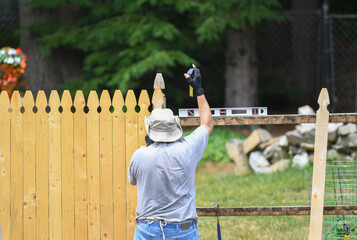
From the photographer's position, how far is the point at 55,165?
198 inches

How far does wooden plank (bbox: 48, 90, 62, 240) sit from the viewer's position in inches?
198

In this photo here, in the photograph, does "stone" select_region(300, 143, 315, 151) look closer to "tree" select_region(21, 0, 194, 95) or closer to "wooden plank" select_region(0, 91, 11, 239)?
"tree" select_region(21, 0, 194, 95)

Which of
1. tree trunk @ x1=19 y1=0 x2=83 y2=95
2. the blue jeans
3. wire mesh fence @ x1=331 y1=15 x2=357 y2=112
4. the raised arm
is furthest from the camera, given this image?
wire mesh fence @ x1=331 y1=15 x2=357 y2=112

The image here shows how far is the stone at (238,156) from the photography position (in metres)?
9.81

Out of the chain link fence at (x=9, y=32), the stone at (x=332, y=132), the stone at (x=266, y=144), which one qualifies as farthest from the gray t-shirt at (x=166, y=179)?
the chain link fence at (x=9, y=32)

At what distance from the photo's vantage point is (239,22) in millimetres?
10789

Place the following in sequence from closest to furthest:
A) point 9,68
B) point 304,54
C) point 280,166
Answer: point 280,166
point 9,68
point 304,54

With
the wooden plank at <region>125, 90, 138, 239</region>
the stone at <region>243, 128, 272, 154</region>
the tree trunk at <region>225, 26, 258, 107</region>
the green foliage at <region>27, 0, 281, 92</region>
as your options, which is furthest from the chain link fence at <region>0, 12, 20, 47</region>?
the wooden plank at <region>125, 90, 138, 239</region>

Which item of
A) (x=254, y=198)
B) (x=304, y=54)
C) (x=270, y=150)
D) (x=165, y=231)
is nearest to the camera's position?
(x=165, y=231)

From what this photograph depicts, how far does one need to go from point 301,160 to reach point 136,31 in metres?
3.74

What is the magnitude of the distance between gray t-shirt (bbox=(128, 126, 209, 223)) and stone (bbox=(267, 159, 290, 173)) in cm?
576

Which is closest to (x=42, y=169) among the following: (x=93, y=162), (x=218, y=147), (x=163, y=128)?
(x=93, y=162)

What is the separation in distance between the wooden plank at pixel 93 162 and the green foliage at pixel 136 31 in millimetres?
5340

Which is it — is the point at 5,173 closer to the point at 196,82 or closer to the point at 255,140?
the point at 196,82
